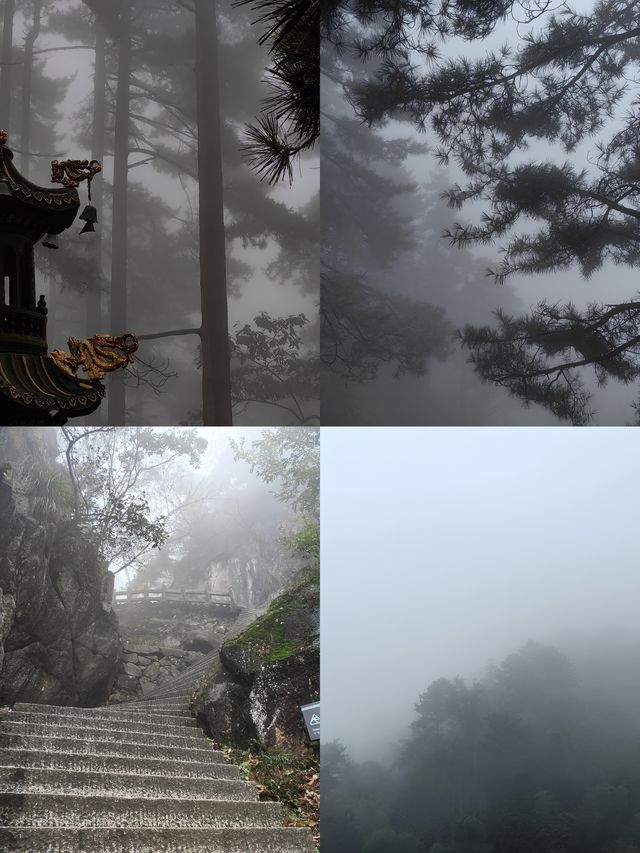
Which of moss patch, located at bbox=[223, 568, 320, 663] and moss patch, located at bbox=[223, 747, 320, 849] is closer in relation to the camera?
moss patch, located at bbox=[223, 747, 320, 849]

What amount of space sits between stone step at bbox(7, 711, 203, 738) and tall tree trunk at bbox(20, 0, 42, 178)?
2.01 metres

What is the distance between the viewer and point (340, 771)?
3.08 metres

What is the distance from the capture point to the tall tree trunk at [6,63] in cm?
340

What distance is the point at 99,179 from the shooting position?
343 centimetres

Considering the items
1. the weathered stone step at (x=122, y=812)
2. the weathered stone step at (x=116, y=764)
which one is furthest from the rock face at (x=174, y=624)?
the weathered stone step at (x=122, y=812)

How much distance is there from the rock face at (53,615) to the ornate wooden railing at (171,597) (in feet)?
0.19

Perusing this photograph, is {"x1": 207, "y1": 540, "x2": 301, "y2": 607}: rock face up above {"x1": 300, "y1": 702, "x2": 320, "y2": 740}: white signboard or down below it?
above

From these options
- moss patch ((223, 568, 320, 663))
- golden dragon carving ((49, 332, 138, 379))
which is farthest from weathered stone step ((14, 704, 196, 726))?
golden dragon carving ((49, 332, 138, 379))

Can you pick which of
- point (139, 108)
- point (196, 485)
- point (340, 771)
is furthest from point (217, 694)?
point (139, 108)

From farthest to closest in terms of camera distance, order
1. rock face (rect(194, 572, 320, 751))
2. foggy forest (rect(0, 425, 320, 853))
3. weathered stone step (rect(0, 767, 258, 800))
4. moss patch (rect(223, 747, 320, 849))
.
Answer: rock face (rect(194, 572, 320, 751)) → moss patch (rect(223, 747, 320, 849)) → foggy forest (rect(0, 425, 320, 853)) → weathered stone step (rect(0, 767, 258, 800))

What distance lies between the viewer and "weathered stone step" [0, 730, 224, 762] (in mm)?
2869

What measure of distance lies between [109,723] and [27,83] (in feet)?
7.95

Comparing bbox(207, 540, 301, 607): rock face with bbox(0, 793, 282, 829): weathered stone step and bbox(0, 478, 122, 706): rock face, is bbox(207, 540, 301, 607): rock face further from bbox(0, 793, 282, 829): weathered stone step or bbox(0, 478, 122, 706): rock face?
bbox(0, 793, 282, 829): weathered stone step

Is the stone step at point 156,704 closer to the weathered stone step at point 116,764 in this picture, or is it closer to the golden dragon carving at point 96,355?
the weathered stone step at point 116,764
